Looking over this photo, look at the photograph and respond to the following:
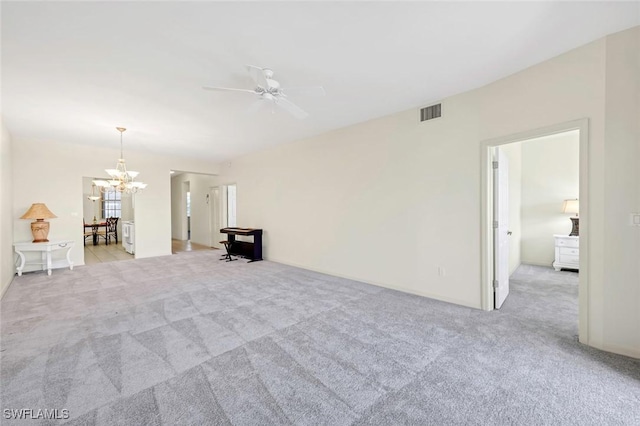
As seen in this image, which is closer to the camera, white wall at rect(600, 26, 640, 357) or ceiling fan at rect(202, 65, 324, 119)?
white wall at rect(600, 26, 640, 357)

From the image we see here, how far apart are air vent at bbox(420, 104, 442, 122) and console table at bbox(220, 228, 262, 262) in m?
4.67

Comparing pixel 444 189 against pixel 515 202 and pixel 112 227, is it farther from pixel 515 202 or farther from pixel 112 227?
pixel 112 227

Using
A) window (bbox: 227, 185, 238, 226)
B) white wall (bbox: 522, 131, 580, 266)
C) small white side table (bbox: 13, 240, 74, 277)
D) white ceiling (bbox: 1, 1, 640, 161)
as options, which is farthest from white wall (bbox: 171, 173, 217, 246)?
white wall (bbox: 522, 131, 580, 266)

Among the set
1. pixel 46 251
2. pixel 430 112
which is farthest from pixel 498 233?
pixel 46 251

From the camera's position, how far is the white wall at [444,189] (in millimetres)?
2398

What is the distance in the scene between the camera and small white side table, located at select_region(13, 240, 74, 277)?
5219mm

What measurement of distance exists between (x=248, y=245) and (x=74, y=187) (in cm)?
424

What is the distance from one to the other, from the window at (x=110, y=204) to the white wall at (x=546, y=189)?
15469 millimetres

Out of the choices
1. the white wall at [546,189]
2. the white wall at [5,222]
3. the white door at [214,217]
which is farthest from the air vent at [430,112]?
the white door at [214,217]

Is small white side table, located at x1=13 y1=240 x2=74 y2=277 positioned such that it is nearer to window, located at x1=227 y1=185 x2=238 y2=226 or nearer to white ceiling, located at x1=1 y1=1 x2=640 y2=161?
white ceiling, located at x1=1 y1=1 x2=640 y2=161

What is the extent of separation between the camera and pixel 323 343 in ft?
8.43

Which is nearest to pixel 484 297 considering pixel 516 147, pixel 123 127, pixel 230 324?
pixel 230 324

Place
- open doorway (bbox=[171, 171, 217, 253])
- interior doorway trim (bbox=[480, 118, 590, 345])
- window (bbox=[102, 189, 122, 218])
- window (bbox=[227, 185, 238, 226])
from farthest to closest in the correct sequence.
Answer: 1. window (bbox=[102, 189, 122, 218])
2. open doorway (bbox=[171, 171, 217, 253])
3. window (bbox=[227, 185, 238, 226])
4. interior doorway trim (bbox=[480, 118, 590, 345])

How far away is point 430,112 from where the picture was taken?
151 inches
